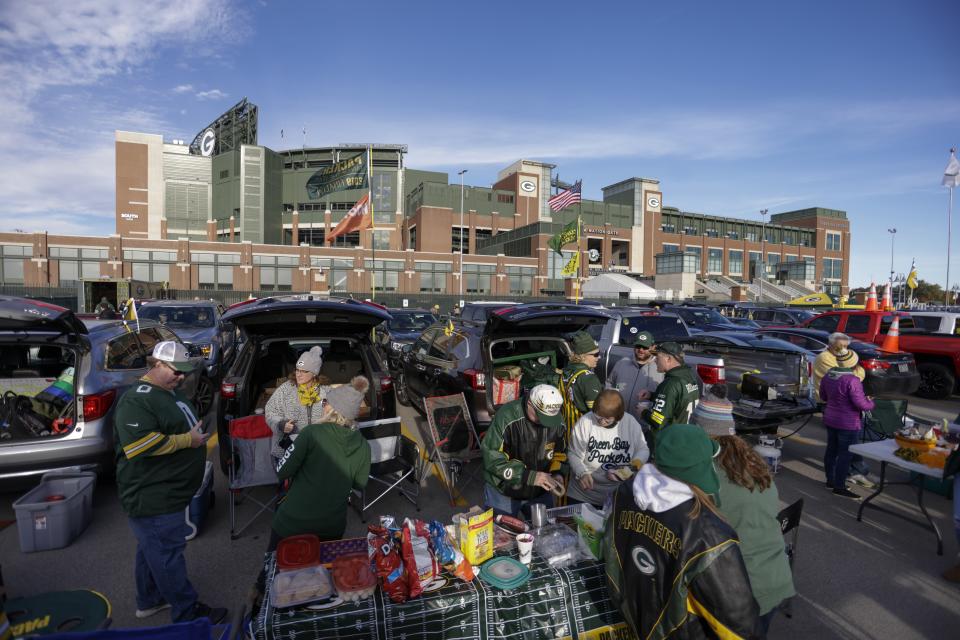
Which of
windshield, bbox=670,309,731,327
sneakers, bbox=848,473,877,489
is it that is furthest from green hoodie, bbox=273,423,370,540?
windshield, bbox=670,309,731,327

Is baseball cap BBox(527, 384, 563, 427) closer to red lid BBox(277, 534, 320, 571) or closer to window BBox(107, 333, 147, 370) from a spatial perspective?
red lid BBox(277, 534, 320, 571)

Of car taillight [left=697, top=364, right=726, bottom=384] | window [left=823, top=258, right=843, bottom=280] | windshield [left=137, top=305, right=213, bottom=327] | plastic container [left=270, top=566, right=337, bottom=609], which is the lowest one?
plastic container [left=270, top=566, right=337, bottom=609]

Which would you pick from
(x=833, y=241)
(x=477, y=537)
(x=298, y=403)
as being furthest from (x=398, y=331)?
(x=833, y=241)

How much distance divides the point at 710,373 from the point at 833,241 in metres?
92.9

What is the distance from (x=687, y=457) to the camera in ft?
7.54

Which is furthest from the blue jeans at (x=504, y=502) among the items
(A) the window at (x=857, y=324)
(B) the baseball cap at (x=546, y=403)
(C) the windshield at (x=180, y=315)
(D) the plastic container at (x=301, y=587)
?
(A) the window at (x=857, y=324)

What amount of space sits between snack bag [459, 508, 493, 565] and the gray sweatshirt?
2352mm

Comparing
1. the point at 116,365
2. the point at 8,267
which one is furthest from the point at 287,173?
the point at 116,365

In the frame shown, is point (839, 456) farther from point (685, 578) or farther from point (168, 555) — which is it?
point (168, 555)

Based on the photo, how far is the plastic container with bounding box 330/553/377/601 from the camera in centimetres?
245

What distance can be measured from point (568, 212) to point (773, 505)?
67.0 meters

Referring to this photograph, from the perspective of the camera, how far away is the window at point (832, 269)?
79688mm

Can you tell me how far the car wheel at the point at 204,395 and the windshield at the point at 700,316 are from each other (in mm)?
14859

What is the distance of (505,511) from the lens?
12.9ft
